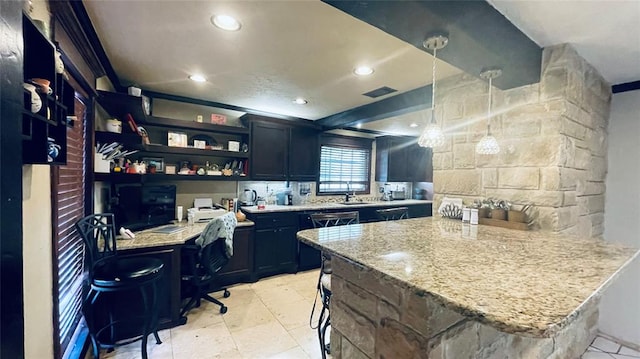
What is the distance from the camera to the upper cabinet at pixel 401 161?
17.8 feet

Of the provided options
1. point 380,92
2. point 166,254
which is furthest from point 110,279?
point 380,92

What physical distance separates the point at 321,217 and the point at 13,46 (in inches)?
77.7

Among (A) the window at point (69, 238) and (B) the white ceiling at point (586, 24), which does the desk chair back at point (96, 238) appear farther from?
(B) the white ceiling at point (586, 24)

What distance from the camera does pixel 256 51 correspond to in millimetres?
2068

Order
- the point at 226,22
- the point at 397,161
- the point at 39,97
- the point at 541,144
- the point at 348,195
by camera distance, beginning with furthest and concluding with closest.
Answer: the point at 397,161 < the point at 348,195 < the point at 541,144 < the point at 226,22 < the point at 39,97

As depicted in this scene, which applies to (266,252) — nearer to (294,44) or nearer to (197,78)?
(197,78)

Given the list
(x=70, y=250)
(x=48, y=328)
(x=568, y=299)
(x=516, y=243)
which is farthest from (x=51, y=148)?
(x=516, y=243)

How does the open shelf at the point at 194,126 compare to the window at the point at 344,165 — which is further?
the window at the point at 344,165

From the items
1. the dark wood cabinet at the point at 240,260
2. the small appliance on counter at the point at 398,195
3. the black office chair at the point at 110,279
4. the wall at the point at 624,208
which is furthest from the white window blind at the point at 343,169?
the wall at the point at 624,208

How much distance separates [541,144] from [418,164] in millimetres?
3946

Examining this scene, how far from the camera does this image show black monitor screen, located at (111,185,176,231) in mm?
2674

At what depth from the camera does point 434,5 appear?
1.15m

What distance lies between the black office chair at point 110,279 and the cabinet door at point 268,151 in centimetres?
192

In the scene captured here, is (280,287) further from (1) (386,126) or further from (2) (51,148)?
(1) (386,126)
